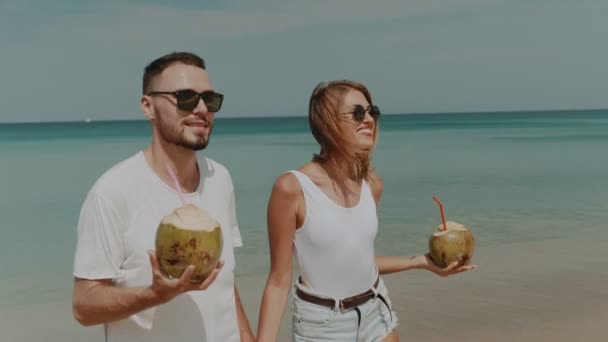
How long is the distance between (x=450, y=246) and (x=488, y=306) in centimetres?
421

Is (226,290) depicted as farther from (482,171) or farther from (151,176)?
(482,171)

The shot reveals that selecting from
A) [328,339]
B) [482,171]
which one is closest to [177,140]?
[328,339]

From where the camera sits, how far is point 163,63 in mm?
2404

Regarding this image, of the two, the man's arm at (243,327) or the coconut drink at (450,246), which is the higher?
the coconut drink at (450,246)

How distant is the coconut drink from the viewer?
323 cm

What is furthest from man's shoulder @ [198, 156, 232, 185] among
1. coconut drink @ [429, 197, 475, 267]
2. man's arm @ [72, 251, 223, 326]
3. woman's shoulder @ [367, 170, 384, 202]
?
coconut drink @ [429, 197, 475, 267]

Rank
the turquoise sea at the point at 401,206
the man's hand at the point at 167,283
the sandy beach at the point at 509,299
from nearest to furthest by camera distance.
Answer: the man's hand at the point at 167,283 < the sandy beach at the point at 509,299 < the turquoise sea at the point at 401,206

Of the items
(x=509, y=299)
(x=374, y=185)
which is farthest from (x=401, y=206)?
(x=374, y=185)

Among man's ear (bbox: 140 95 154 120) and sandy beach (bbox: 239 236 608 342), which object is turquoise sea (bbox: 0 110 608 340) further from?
man's ear (bbox: 140 95 154 120)

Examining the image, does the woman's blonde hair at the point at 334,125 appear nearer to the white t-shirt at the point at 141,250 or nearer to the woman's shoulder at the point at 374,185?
the woman's shoulder at the point at 374,185

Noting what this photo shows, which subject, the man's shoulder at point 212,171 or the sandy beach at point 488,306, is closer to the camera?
the man's shoulder at point 212,171

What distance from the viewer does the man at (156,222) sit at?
83.9 inches

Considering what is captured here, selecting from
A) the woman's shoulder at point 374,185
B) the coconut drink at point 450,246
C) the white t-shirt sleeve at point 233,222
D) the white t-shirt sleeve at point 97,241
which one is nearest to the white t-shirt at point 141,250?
the white t-shirt sleeve at point 97,241

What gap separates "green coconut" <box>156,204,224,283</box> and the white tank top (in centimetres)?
82
